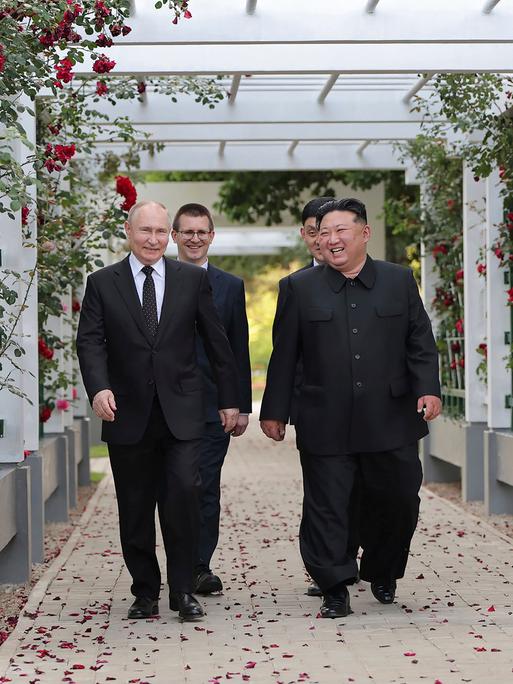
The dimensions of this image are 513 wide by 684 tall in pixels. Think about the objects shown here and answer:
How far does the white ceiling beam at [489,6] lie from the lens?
26.1 ft

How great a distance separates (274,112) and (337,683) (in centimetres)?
727

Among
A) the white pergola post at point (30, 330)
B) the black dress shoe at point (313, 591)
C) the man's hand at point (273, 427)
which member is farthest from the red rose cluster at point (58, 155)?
the black dress shoe at point (313, 591)

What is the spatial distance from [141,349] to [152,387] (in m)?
0.17

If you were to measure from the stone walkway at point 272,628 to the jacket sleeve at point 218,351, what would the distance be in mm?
970

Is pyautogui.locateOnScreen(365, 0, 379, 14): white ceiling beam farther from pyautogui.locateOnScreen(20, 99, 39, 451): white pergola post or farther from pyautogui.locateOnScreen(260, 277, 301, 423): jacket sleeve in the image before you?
pyautogui.locateOnScreen(260, 277, 301, 423): jacket sleeve

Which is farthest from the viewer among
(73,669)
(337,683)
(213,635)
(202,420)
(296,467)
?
(296,467)

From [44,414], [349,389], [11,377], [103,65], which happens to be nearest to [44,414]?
[44,414]

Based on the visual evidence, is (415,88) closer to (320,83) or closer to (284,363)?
(320,83)

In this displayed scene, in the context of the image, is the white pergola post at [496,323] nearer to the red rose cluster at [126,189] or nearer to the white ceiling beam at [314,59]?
the white ceiling beam at [314,59]

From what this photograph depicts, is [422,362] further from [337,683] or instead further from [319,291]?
[337,683]

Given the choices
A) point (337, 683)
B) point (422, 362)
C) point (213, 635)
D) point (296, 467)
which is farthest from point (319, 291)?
point (296, 467)

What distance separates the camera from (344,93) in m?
11.4

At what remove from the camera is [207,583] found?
22.1 ft

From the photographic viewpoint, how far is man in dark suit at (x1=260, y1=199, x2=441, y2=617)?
6.09 m
